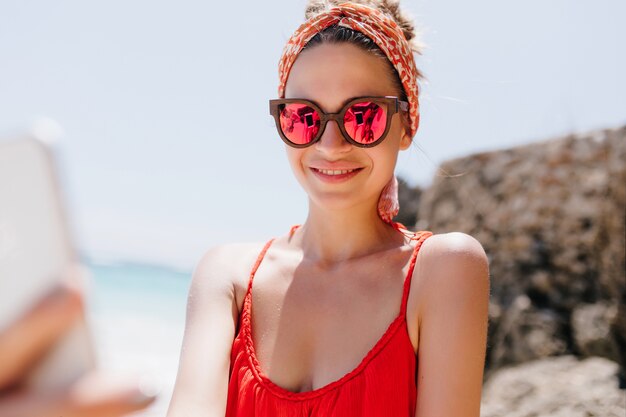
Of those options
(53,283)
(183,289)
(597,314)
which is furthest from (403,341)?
(183,289)

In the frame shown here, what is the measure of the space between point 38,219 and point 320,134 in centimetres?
197

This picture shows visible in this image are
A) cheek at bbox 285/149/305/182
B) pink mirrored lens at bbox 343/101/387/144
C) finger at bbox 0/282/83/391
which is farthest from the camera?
cheek at bbox 285/149/305/182

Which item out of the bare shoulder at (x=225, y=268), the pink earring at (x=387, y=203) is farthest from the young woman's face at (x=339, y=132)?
the bare shoulder at (x=225, y=268)

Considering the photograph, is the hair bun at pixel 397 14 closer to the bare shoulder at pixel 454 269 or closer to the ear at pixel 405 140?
the ear at pixel 405 140

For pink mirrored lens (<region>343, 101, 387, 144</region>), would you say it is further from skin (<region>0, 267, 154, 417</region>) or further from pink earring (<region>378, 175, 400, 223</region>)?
skin (<region>0, 267, 154, 417</region>)

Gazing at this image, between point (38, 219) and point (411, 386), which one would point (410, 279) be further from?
point (38, 219)

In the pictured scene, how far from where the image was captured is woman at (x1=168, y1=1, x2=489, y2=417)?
92.0 inches

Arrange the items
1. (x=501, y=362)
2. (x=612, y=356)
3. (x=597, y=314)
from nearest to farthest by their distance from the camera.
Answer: (x=612, y=356) → (x=597, y=314) → (x=501, y=362)

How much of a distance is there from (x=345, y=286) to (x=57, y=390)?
2082mm

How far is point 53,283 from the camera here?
589mm

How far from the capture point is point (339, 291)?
8.65ft

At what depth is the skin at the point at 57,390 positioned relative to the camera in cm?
55

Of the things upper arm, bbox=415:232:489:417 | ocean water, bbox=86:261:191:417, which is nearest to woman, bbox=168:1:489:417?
upper arm, bbox=415:232:489:417

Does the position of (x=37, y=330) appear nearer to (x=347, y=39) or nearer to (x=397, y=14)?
(x=347, y=39)
